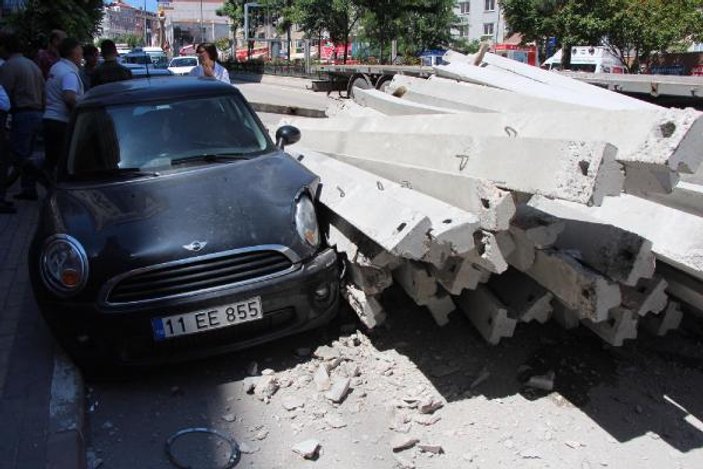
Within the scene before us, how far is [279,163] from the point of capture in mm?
4648

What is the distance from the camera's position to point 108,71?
8703 mm

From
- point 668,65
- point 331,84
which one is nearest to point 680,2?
point 668,65

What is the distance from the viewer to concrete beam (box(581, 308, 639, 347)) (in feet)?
11.0

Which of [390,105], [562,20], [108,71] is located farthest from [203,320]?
[562,20]

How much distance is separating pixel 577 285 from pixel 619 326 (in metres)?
0.48

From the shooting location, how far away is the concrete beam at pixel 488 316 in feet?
12.0

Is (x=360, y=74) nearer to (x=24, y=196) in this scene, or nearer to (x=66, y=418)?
(x=24, y=196)

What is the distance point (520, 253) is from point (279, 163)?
2018 mm

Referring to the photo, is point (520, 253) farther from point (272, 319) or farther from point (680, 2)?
point (680, 2)

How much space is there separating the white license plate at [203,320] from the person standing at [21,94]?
437 centimetres

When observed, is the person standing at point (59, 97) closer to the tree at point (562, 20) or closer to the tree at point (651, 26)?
the tree at point (651, 26)

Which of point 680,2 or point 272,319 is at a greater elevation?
point 680,2

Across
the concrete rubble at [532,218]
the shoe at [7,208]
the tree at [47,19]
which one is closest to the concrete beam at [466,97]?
the concrete rubble at [532,218]

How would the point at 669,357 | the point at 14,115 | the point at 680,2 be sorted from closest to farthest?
the point at 669,357 < the point at 14,115 < the point at 680,2
